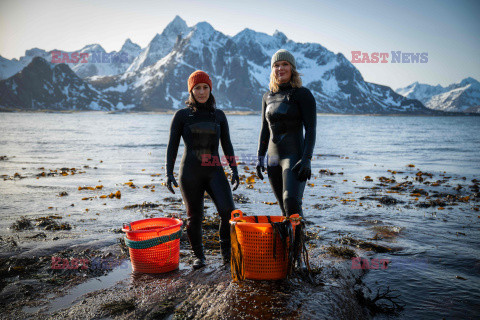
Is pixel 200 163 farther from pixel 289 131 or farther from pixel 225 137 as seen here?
pixel 289 131

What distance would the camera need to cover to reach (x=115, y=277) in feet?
17.8

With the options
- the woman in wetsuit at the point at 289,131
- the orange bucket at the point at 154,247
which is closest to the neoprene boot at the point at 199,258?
the orange bucket at the point at 154,247

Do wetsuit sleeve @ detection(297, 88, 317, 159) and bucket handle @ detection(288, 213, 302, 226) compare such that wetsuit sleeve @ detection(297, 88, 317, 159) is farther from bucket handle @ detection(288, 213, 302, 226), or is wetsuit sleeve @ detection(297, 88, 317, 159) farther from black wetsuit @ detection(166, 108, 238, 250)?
black wetsuit @ detection(166, 108, 238, 250)

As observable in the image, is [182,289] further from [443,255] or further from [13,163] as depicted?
[13,163]

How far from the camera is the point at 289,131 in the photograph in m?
5.34

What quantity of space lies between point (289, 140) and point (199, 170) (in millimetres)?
1641

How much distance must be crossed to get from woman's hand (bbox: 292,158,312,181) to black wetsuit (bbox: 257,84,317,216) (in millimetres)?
14

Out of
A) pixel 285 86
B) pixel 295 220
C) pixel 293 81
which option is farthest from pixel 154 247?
pixel 293 81

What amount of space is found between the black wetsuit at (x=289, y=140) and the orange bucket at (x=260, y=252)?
0.69m

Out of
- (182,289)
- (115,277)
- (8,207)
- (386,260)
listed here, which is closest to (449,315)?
(386,260)

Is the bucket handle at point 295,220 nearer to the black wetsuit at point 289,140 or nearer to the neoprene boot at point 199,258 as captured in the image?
the black wetsuit at point 289,140

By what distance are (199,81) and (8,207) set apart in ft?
28.1

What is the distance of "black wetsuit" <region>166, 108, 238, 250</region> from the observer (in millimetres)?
5504

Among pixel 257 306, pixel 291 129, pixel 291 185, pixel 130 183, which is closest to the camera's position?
pixel 257 306
